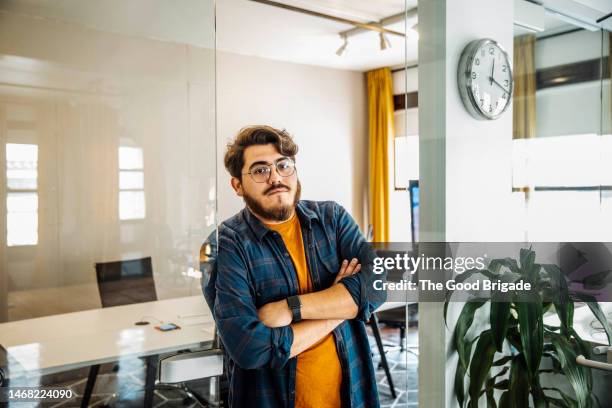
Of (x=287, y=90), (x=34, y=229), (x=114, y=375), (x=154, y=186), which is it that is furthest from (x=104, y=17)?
(x=287, y=90)

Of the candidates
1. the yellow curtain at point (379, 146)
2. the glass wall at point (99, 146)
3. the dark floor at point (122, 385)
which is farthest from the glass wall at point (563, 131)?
the yellow curtain at point (379, 146)

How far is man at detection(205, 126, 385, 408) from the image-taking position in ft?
4.65

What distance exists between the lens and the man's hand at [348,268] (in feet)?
5.25

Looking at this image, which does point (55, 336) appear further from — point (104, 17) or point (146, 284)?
point (104, 17)

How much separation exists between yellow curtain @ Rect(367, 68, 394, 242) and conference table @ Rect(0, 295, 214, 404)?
14.1 feet

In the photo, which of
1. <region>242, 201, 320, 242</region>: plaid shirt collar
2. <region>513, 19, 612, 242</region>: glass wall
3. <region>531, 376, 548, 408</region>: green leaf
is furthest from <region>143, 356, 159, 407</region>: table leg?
<region>513, 19, 612, 242</region>: glass wall

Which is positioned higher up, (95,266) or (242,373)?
(95,266)

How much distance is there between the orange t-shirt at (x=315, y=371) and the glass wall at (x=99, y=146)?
30 centimetres

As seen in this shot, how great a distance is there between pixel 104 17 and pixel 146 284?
0.77 metres

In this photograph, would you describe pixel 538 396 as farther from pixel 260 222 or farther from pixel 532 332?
pixel 260 222

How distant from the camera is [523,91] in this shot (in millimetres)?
2010

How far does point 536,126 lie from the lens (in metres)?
2.02

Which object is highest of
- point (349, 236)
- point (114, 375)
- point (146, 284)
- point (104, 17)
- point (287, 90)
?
point (287, 90)

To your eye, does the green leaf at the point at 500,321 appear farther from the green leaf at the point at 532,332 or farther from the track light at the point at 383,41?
the track light at the point at 383,41
